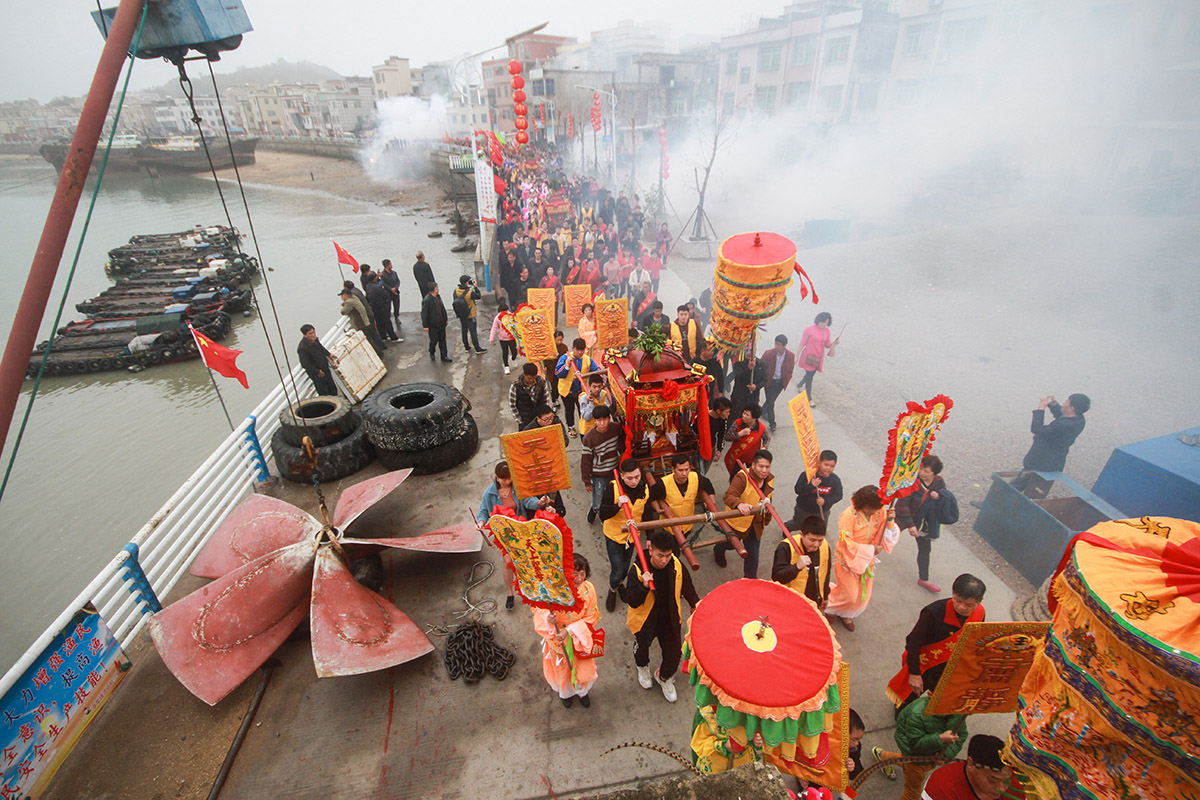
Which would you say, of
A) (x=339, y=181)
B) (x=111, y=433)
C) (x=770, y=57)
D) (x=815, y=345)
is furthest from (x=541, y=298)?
(x=339, y=181)

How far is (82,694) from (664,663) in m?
4.63

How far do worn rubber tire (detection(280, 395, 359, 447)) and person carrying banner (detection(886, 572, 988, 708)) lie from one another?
7.25 m

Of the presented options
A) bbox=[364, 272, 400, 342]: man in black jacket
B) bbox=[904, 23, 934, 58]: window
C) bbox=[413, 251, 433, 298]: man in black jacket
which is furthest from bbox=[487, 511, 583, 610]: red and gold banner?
bbox=[904, 23, 934, 58]: window

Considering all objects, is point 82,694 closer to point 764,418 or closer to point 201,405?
point 764,418

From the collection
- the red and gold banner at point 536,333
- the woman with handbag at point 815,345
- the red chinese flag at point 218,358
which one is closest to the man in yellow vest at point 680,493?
the red and gold banner at point 536,333

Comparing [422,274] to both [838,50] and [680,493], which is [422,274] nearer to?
[680,493]

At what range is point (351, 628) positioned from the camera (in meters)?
4.46

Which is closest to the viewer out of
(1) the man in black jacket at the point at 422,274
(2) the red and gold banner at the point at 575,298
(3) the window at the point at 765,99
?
(2) the red and gold banner at the point at 575,298

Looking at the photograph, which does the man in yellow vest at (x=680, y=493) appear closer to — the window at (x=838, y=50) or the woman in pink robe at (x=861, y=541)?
the woman in pink robe at (x=861, y=541)

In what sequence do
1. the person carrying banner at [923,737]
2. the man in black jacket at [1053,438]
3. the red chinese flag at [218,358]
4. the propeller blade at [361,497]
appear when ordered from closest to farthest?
the person carrying banner at [923,737] < the propeller blade at [361,497] < the man in black jacket at [1053,438] < the red chinese flag at [218,358]

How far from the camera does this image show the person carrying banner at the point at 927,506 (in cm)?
484

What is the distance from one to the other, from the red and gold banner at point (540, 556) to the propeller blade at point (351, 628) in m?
1.36

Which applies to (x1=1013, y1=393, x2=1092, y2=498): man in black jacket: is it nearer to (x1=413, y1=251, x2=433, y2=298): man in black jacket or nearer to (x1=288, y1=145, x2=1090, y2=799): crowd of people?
(x1=288, y1=145, x2=1090, y2=799): crowd of people

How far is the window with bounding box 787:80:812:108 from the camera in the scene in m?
33.7
